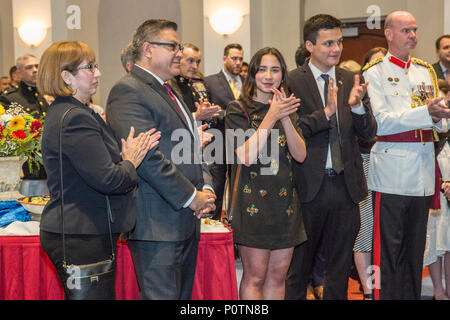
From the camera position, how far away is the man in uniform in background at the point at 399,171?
3.00 metres

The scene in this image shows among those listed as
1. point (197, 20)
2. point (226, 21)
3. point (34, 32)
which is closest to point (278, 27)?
point (226, 21)

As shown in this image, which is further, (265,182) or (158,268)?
(265,182)

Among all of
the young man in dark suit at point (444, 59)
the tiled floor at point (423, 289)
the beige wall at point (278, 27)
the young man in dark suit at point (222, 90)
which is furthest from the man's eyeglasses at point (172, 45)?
the beige wall at point (278, 27)

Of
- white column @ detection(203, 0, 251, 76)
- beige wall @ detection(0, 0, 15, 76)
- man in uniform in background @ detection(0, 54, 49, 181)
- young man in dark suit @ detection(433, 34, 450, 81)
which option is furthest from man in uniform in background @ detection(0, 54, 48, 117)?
beige wall @ detection(0, 0, 15, 76)

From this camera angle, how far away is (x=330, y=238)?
2.89 metres

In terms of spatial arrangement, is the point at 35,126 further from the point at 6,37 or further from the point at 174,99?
the point at 6,37

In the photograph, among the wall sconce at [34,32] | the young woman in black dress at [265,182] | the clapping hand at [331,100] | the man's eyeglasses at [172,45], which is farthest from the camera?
the wall sconce at [34,32]

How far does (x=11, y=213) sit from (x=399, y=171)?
2091 millimetres

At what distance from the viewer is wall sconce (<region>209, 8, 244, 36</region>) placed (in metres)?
6.65

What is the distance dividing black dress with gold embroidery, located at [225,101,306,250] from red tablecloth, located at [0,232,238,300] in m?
0.13

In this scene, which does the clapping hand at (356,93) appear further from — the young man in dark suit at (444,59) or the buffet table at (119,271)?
the young man in dark suit at (444,59)

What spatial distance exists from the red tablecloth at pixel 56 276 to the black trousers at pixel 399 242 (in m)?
0.91

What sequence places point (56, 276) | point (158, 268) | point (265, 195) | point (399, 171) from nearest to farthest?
point (158, 268) → point (56, 276) → point (265, 195) → point (399, 171)
